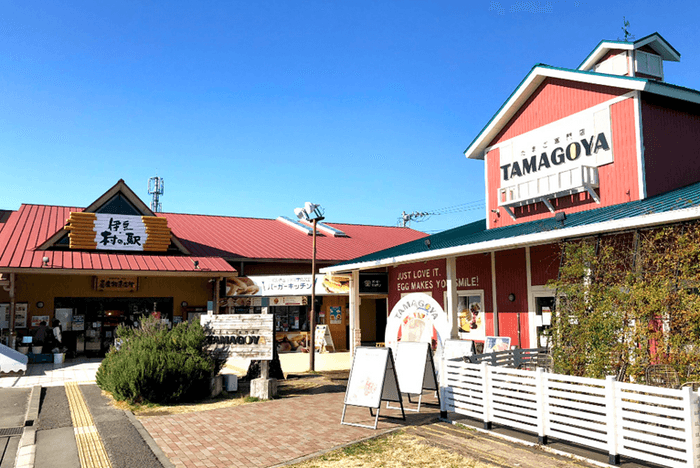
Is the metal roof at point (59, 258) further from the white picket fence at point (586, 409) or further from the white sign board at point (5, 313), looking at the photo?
the white picket fence at point (586, 409)

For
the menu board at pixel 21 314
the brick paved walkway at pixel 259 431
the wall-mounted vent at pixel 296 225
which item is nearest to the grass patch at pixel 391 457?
the brick paved walkway at pixel 259 431

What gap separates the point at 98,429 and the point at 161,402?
6.64 ft

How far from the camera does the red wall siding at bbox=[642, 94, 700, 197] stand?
11.7 meters

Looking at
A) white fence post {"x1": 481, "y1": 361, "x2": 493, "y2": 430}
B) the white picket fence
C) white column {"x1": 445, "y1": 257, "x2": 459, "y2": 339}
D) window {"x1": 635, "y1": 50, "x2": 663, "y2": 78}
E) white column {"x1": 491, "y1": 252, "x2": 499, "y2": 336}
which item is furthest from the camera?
white column {"x1": 491, "y1": 252, "x2": 499, "y2": 336}

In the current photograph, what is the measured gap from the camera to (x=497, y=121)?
14945 mm

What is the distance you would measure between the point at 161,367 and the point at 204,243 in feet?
46.0

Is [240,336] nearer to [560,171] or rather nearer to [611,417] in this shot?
[611,417]

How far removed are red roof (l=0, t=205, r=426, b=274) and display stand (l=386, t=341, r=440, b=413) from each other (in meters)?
12.4

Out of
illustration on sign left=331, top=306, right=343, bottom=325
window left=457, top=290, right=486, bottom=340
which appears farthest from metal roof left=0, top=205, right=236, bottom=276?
window left=457, top=290, right=486, bottom=340

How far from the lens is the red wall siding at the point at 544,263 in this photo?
13133 mm

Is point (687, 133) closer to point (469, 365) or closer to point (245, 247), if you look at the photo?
point (469, 365)

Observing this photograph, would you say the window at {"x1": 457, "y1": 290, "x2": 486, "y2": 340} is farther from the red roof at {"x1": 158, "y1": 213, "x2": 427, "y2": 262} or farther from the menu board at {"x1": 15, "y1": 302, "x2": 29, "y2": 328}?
the menu board at {"x1": 15, "y1": 302, "x2": 29, "y2": 328}

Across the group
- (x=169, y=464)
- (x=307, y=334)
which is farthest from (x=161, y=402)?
(x=307, y=334)

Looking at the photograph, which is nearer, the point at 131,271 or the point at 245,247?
the point at 131,271
